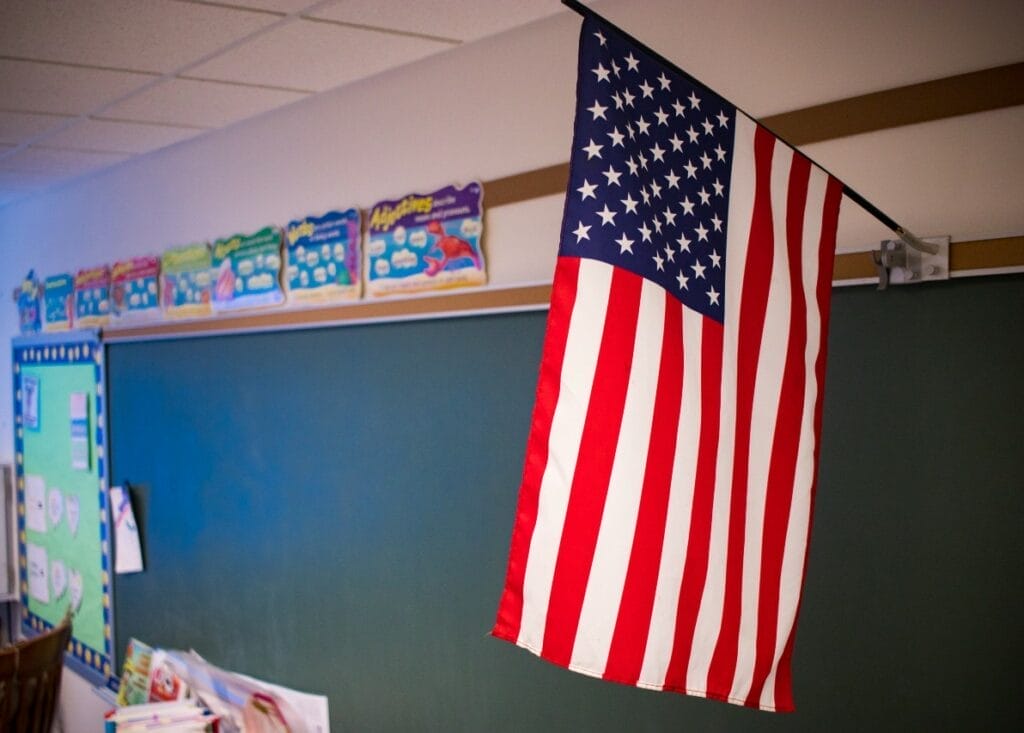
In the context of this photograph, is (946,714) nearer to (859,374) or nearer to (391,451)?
(859,374)

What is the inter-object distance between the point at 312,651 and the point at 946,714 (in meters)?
1.99

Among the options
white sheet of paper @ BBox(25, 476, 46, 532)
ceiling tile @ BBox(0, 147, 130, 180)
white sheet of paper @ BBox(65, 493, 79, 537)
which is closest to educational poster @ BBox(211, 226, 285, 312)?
ceiling tile @ BBox(0, 147, 130, 180)

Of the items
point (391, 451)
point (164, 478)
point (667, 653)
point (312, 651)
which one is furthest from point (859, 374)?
point (164, 478)

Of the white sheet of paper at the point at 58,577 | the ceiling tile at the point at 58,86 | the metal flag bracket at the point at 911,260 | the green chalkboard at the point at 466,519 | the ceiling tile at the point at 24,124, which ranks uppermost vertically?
the ceiling tile at the point at 58,86

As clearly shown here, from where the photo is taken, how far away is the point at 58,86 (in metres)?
2.77

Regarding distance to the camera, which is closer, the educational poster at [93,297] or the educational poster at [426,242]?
the educational poster at [426,242]

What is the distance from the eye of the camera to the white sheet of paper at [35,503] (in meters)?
4.71

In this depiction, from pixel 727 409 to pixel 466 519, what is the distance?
1271 millimetres

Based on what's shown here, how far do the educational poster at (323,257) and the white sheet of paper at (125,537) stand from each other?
56.4 inches

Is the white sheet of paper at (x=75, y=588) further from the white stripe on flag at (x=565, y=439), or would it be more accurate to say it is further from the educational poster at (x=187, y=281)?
the white stripe on flag at (x=565, y=439)

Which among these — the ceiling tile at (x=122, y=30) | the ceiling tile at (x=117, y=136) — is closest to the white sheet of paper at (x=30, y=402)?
the ceiling tile at (x=117, y=136)

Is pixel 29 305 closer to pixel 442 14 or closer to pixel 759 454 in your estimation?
pixel 442 14

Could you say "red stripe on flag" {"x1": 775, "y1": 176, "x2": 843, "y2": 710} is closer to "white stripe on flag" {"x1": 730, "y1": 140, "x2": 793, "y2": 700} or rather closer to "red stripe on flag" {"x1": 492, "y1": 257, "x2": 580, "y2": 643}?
"white stripe on flag" {"x1": 730, "y1": 140, "x2": 793, "y2": 700}

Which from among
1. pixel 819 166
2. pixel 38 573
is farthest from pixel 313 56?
pixel 38 573
